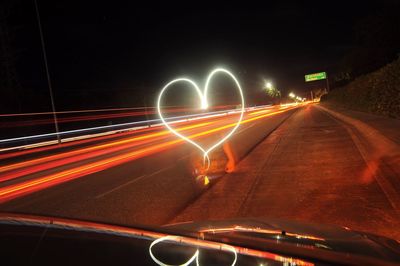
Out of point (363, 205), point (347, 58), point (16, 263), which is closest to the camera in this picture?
point (16, 263)

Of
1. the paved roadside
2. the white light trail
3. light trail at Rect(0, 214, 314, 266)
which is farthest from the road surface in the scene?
the white light trail

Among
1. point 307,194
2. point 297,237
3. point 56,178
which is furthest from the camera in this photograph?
point 56,178

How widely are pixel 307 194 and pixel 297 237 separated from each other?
203 inches

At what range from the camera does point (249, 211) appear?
757 cm

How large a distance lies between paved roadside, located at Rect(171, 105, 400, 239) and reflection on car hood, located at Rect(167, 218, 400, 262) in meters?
2.21

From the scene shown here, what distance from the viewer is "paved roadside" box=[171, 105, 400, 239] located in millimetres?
6855

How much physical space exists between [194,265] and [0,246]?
2.89 ft

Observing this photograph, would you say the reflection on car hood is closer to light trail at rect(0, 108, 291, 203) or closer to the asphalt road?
the asphalt road

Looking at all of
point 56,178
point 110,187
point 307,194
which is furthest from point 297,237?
point 56,178

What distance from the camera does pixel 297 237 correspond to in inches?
142

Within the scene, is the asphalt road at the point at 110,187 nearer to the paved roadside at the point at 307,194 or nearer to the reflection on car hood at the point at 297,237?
the paved roadside at the point at 307,194

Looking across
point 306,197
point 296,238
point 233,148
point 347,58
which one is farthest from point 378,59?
point 296,238

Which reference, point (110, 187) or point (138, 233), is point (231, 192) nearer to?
point (110, 187)

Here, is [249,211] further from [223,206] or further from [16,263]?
[16,263]
